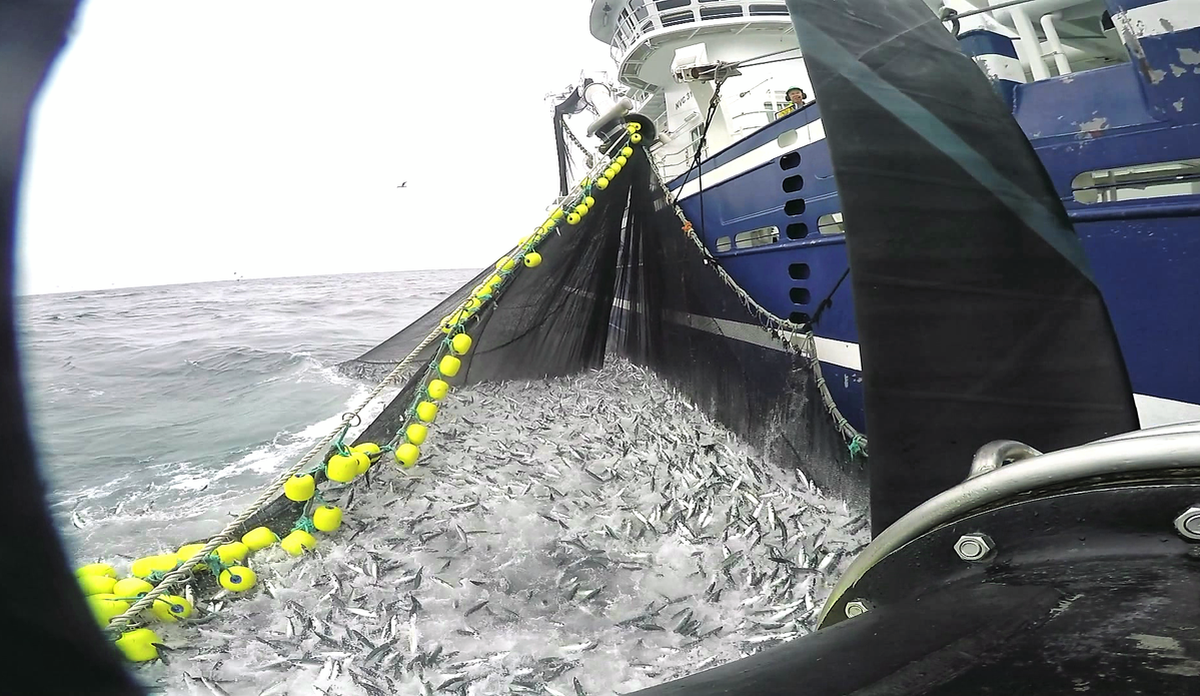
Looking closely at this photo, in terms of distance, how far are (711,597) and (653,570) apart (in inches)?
15.6

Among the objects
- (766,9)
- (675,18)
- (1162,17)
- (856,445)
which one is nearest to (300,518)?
(856,445)

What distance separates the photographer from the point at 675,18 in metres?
10.3

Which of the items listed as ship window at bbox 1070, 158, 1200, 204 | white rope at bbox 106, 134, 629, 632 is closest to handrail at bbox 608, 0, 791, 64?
ship window at bbox 1070, 158, 1200, 204

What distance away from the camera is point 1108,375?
6.22 feet

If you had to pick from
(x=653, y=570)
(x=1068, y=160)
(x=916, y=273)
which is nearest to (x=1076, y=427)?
(x=916, y=273)

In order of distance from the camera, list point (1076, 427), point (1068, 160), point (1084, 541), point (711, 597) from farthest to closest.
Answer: point (711, 597)
point (1068, 160)
point (1076, 427)
point (1084, 541)

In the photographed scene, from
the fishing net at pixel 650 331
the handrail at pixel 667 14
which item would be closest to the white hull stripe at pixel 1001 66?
the fishing net at pixel 650 331

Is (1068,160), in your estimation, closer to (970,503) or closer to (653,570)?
(970,503)

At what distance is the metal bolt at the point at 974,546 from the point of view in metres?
1.08

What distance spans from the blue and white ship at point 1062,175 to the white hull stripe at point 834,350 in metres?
0.01

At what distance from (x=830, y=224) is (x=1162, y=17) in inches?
90.5

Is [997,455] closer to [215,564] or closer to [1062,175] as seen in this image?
[1062,175]

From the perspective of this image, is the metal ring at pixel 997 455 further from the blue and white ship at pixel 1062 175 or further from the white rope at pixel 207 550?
the white rope at pixel 207 550

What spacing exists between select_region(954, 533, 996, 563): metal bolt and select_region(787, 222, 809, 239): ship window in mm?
3963
